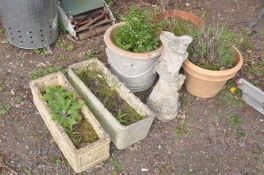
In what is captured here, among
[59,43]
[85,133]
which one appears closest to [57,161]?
[85,133]

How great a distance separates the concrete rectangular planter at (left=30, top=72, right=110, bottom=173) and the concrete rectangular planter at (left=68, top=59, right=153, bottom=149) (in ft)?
0.39

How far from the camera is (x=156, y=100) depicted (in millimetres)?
3643

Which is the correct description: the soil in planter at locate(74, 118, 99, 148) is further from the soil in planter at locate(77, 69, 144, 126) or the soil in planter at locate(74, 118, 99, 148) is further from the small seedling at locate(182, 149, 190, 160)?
the small seedling at locate(182, 149, 190, 160)

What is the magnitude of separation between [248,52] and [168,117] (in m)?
1.60

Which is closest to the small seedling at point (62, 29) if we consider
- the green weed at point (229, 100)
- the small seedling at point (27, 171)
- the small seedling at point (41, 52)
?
the small seedling at point (41, 52)

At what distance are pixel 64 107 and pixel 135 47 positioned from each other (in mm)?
954

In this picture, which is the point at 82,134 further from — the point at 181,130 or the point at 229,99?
the point at 229,99

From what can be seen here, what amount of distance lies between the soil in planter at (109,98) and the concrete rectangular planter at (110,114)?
0.04 m

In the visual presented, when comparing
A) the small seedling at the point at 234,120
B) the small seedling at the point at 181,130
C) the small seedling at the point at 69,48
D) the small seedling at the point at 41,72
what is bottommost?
the small seedling at the point at 234,120

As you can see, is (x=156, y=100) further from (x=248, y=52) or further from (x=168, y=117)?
(x=248, y=52)

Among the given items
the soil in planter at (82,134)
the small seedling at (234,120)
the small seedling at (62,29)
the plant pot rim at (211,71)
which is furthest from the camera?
the small seedling at (62,29)

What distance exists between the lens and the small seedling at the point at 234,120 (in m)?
3.80

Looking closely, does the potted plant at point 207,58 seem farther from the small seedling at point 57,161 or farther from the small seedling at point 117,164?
the small seedling at point 57,161

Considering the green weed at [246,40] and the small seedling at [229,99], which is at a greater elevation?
the green weed at [246,40]
